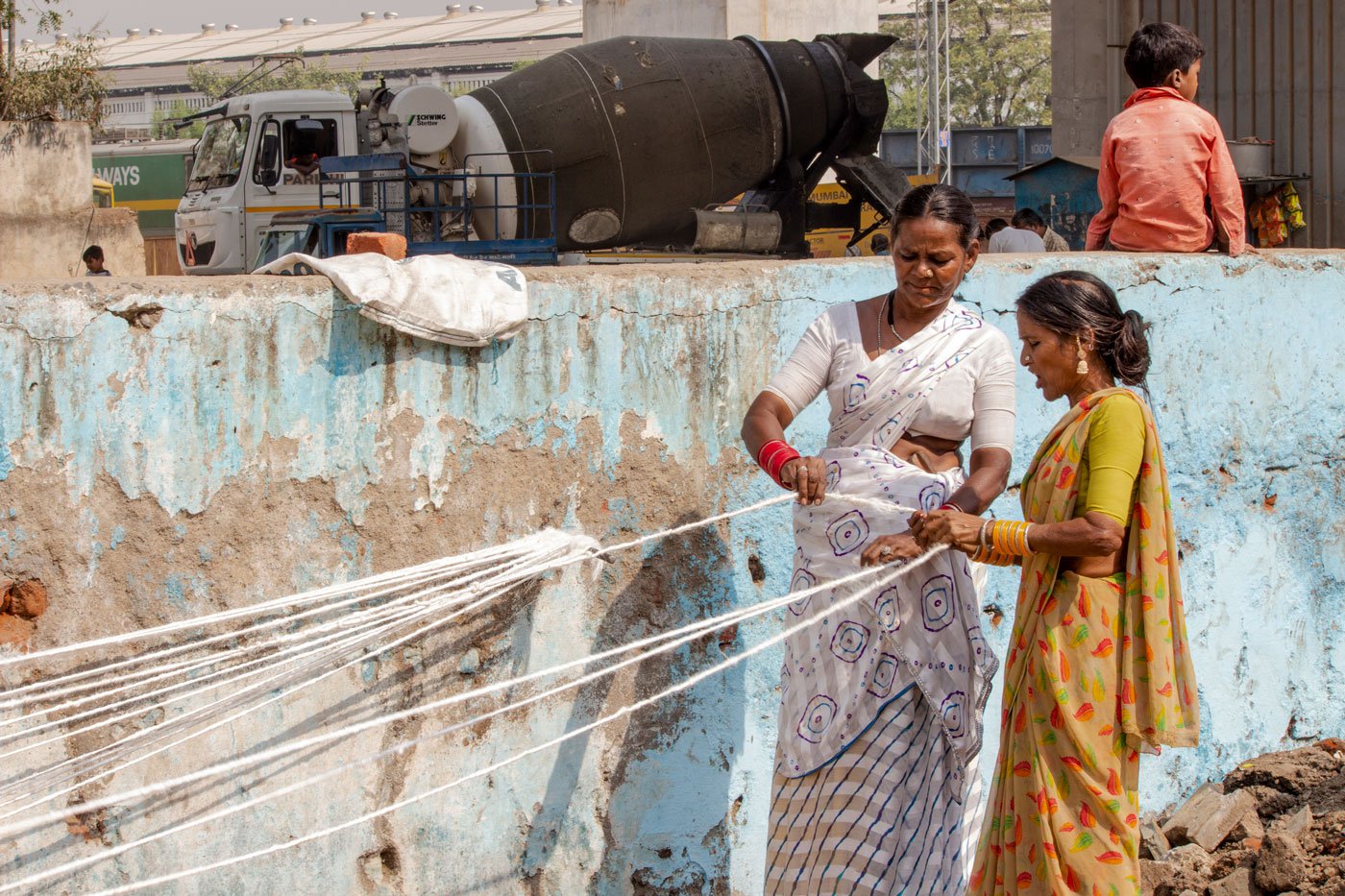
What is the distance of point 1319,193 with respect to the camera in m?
10.0

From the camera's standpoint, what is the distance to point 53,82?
1406 centimetres

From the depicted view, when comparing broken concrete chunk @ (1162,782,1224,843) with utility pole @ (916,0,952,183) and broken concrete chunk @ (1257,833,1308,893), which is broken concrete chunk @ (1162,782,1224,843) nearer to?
broken concrete chunk @ (1257,833,1308,893)

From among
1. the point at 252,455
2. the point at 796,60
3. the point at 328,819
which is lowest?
the point at 328,819

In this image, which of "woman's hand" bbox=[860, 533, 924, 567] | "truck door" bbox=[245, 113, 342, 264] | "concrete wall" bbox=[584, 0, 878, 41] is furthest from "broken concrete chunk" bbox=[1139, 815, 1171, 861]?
"concrete wall" bbox=[584, 0, 878, 41]

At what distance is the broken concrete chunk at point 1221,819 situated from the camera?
348 cm

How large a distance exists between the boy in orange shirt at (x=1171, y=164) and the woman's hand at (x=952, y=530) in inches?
68.3

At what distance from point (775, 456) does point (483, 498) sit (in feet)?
2.41

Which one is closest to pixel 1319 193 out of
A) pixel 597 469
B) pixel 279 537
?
pixel 597 469

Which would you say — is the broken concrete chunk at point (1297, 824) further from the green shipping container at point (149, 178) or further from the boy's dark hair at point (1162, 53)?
the green shipping container at point (149, 178)

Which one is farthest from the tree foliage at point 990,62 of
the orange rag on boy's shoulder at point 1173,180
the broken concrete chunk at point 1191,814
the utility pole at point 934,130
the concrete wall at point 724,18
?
the broken concrete chunk at point 1191,814

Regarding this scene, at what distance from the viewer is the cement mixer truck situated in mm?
8328

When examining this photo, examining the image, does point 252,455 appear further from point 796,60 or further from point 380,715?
point 796,60

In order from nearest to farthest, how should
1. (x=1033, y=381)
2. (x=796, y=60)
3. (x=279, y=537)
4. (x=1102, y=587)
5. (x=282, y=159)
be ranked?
1. (x=1102, y=587)
2. (x=279, y=537)
3. (x=1033, y=381)
4. (x=796, y=60)
5. (x=282, y=159)

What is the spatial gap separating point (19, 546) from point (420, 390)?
839 mm
